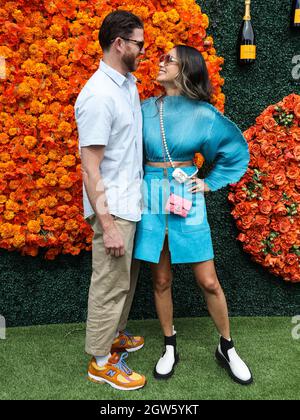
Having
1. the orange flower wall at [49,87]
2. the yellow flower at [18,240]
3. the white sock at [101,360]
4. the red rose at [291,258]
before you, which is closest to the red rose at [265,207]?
the red rose at [291,258]

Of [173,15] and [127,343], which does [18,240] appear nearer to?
[127,343]

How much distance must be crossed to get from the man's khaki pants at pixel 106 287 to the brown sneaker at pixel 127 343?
0.41 meters

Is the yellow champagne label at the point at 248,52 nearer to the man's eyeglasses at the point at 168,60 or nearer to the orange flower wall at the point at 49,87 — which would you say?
the orange flower wall at the point at 49,87

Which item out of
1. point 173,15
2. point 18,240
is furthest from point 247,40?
point 18,240

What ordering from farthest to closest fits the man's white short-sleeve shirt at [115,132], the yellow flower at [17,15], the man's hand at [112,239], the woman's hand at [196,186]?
the yellow flower at [17,15] < the woman's hand at [196,186] < the man's hand at [112,239] < the man's white short-sleeve shirt at [115,132]

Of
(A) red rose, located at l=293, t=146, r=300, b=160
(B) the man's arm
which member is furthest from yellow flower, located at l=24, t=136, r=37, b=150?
(A) red rose, located at l=293, t=146, r=300, b=160

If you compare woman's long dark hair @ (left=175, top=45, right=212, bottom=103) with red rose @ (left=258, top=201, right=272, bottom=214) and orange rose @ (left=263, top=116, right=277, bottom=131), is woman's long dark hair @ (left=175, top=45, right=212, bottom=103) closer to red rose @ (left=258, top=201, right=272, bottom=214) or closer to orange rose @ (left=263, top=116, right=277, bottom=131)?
orange rose @ (left=263, top=116, right=277, bottom=131)

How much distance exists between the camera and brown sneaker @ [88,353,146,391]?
98.5 inches

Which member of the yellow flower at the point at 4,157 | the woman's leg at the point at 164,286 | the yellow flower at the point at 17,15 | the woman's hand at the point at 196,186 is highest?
the yellow flower at the point at 17,15

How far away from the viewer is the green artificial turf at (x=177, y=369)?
2.47 metres

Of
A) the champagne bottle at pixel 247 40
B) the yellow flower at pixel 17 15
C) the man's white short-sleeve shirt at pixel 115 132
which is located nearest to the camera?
the man's white short-sleeve shirt at pixel 115 132

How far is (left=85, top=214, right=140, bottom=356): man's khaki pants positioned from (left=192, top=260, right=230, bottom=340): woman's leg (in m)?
0.39

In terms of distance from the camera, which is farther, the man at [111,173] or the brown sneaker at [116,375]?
the brown sneaker at [116,375]

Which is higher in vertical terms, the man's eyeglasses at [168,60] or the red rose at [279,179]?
the man's eyeglasses at [168,60]
